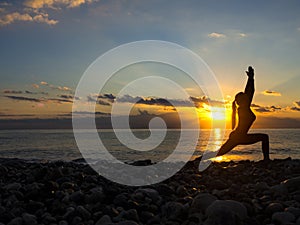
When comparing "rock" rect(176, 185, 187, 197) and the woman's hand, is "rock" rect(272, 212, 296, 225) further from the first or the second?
the woman's hand

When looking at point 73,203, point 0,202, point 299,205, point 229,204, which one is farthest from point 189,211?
point 0,202

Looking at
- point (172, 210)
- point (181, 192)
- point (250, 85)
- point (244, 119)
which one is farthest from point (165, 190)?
point (250, 85)

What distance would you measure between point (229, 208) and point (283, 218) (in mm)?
700

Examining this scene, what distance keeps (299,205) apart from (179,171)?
16.8 ft

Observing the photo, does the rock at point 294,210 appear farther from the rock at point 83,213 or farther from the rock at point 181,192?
the rock at point 83,213

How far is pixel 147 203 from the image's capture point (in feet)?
19.6

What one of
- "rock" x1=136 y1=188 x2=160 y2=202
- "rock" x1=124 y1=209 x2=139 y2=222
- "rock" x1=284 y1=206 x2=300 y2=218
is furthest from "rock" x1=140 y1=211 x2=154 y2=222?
"rock" x1=284 y1=206 x2=300 y2=218

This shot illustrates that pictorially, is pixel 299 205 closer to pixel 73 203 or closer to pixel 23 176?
pixel 73 203

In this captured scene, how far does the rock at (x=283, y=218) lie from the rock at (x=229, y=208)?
390 millimetres

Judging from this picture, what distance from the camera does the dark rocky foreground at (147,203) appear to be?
15.6 feet

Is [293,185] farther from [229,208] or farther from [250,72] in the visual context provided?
[250,72]

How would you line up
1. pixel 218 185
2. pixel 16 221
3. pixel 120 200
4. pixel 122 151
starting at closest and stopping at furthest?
pixel 16 221, pixel 120 200, pixel 218 185, pixel 122 151

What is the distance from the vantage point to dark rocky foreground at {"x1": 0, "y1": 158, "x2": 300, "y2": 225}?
15.6 ft

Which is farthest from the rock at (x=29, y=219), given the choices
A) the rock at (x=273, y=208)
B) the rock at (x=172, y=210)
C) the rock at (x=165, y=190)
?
the rock at (x=273, y=208)
